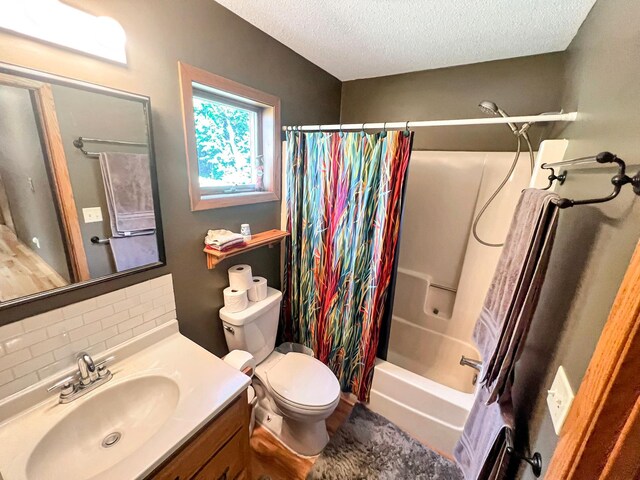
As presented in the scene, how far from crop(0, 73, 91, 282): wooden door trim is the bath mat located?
5.08 ft

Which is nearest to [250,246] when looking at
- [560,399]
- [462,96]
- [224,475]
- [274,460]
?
[224,475]

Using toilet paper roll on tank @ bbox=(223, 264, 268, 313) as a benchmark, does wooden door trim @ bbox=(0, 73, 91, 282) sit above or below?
above

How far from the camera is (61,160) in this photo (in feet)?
2.88

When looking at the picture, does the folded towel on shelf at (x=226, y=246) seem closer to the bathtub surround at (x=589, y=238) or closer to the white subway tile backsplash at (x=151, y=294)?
the white subway tile backsplash at (x=151, y=294)

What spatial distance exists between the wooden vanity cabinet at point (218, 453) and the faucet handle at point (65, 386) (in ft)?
1.54

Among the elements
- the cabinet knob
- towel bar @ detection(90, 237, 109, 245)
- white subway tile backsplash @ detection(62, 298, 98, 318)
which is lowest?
the cabinet knob

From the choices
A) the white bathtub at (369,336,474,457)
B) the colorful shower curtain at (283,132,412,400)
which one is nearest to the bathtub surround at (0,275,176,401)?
the colorful shower curtain at (283,132,412,400)

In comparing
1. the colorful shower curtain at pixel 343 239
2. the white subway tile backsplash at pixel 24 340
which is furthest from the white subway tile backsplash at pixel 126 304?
the colorful shower curtain at pixel 343 239

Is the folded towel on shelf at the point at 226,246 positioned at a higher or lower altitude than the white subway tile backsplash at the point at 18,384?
higher

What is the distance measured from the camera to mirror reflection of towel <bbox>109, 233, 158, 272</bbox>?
106 cm

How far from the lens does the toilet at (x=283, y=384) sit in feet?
4.50

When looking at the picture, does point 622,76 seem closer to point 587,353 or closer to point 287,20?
point 587,353

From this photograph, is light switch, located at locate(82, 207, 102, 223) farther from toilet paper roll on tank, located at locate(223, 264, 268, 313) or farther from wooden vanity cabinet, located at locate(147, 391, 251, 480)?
wooden vanity cabinet, located at locate(147, 391, 251, 480)

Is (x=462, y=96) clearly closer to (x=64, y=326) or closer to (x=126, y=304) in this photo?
(x=126, y=304)
